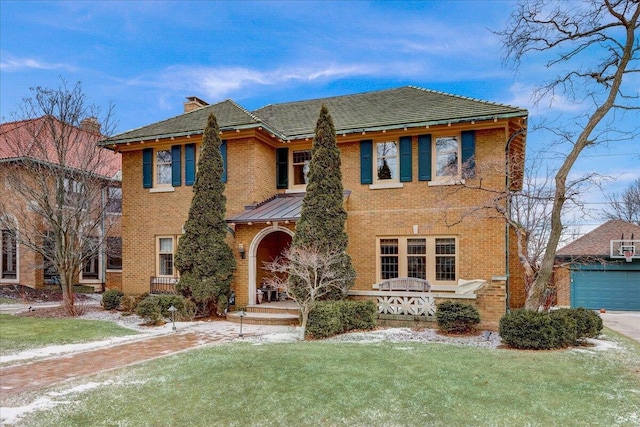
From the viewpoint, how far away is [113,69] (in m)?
18.6

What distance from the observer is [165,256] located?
17406mm

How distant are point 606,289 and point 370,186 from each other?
617 inches

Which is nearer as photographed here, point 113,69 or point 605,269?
point 113,69

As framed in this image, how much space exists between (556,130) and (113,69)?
671 inches

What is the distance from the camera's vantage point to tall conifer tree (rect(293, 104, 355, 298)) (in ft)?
41.9

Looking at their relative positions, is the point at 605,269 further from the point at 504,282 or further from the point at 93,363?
the point at 93,363

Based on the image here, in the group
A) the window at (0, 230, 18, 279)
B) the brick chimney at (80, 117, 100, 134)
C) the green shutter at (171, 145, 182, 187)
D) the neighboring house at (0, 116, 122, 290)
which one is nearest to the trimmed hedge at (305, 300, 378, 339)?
the green shutter at (171, 145, 182, 187)

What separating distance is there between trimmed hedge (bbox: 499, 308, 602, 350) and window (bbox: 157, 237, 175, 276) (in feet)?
40.7

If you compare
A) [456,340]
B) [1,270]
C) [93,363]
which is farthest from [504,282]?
[1,270]

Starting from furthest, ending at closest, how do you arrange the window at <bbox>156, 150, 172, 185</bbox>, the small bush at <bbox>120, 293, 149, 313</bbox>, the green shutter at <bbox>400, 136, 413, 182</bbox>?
the window at <bbox>156, 150, 172, 185</bbox>, the small bush at <bbox>120, 293, 149, 313</bbox>, the green shutter at <bbox>400, 136, 413, 182</bbox>

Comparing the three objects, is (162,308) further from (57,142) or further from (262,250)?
(57,142)

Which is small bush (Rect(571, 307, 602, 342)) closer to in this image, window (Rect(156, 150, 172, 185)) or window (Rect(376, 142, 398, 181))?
window (Rect(376, 142, 398, 181))

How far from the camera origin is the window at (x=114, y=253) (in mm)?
24380

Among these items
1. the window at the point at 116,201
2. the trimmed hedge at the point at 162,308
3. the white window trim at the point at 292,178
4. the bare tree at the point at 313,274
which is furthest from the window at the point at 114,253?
the bare tree at the point at 313,274
